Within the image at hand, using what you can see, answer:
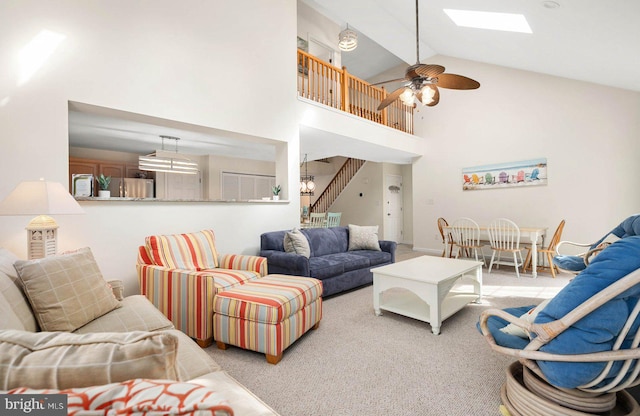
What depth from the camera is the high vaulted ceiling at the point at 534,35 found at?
2.92m

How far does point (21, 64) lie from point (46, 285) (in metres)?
2.07

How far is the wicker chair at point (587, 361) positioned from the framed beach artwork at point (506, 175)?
16.2 feet

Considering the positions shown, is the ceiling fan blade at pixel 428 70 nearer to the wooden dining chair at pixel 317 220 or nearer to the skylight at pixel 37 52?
the skylight at pixel 37 52

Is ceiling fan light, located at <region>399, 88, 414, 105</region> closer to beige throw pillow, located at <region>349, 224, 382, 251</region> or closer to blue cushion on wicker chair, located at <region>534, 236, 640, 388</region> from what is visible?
beige throw pillow, located at <region>349, 224, 382, 251</region>

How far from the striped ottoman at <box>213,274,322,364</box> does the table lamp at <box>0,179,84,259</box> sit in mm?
1258

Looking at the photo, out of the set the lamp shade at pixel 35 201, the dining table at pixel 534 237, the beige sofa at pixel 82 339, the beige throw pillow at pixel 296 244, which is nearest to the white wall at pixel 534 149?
the dining table at pixel 534 237

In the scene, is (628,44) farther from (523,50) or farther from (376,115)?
(376,115)

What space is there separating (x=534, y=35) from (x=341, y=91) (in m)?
2.86

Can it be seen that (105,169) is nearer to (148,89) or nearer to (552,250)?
(148,89)

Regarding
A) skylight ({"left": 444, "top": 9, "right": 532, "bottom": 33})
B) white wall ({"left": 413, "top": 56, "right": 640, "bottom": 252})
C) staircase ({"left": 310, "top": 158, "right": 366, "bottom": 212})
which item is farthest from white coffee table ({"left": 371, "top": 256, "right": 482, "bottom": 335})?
staircase ({"left": 310, "top": 158, "right": 366, "bottom": 212})

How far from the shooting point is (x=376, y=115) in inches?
258

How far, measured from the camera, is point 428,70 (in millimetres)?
2965

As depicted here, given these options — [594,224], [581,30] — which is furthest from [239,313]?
[594,224]

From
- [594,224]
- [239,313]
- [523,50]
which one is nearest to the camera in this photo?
[239,313]
